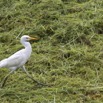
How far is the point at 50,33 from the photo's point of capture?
681 cm

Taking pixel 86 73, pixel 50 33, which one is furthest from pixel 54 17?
pixel 86 73

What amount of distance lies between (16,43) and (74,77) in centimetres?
144

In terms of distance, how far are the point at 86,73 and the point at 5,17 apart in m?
2.44

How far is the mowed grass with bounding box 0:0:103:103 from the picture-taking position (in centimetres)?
506

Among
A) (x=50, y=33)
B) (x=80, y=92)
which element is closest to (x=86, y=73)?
(x=80, y=92)

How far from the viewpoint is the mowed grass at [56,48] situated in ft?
16.6

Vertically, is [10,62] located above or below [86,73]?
above

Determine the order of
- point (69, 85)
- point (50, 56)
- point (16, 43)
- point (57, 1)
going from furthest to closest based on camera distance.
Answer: point (57, 1), point (16, 43), point (50, 56), point (69, 85)

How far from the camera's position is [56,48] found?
630cm

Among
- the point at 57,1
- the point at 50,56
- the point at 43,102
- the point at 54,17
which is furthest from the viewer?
the point at 57,1

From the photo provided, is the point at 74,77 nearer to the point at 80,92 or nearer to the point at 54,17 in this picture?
the point at 80,92

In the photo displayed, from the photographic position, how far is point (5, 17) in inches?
293

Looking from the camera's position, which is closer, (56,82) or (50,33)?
(56,82)

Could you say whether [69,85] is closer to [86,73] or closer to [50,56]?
[86,73]
